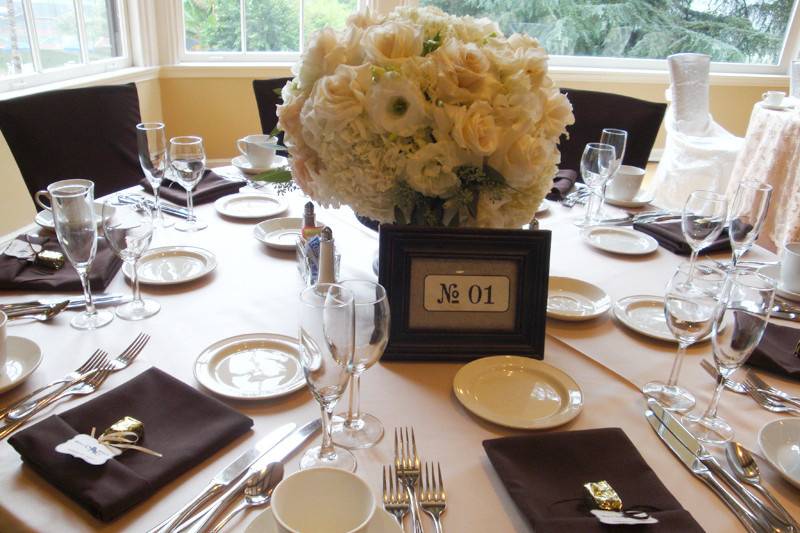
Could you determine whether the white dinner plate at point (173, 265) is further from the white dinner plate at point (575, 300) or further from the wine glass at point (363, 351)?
the white dinner plate at point (575, 300)

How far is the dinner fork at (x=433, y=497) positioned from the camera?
2.37ft

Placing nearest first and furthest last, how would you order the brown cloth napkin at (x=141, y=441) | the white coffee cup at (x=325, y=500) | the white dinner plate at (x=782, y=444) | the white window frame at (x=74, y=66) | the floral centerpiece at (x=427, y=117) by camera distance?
1. the white coffee cup at (x=325, y=500)
2. the brown cloth napkin at (x=141, y=441)
3. the white dinner plate at (x=782, y=444)
4. the floral centerpiece at (x=427, y=117)
5. the white window frame at (x=74, y=66)

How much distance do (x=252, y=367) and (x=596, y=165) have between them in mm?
1017

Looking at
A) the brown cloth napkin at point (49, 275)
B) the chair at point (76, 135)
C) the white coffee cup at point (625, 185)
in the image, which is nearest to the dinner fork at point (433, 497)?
the brown cloth napkin at point (49, 275)

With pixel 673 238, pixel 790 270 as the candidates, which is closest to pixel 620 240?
pixel 673 238

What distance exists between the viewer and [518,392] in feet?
3.22

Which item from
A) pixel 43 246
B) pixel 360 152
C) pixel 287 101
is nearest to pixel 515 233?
pixel 360 152

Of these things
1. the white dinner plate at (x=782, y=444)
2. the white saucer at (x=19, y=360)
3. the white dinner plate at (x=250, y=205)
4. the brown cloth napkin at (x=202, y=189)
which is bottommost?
the white dinner plate at (x=782, y=444)

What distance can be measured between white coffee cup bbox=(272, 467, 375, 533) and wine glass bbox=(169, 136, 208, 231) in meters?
1.03

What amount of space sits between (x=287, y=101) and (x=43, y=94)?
118 cm

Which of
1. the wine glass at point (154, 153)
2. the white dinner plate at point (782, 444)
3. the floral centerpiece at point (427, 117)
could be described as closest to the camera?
the white dinner plate at point (782, 444)

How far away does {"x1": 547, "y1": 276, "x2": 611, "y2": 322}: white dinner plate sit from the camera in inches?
46.6

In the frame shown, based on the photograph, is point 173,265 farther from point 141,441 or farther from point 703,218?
point 703,218

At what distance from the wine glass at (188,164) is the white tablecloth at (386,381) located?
0.21 feet
